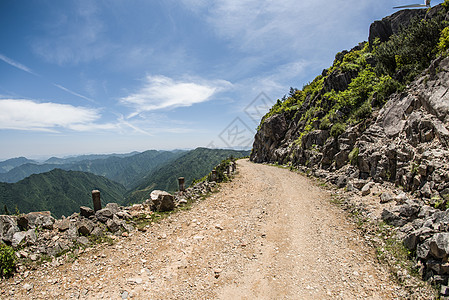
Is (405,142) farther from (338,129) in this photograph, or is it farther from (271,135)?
(271,135)

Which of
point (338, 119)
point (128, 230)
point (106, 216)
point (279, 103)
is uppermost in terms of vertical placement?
point (279, 103)

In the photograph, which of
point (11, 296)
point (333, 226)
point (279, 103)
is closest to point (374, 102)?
point (333, 226)

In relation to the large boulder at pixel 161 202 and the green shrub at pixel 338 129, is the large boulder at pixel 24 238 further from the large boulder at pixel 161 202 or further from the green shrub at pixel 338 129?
the green shrub at pixel 338 129

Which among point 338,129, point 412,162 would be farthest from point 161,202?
point 338,129

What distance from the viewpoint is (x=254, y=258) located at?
270 inches

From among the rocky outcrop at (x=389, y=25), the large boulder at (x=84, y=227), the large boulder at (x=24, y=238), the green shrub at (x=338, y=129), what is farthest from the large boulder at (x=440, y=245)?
the rocky outcrop at (x=389, y=25)

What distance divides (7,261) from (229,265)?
677 centimetres

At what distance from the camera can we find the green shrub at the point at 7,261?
5.77 m

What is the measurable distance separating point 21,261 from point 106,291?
323 centimetres

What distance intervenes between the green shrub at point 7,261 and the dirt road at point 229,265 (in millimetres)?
406

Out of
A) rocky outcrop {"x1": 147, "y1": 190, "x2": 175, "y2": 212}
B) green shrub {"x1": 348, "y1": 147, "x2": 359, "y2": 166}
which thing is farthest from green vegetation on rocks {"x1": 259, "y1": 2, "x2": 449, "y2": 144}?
rocky outcrop {"x1": 147, "y1": 190, "x2": 175, "y2": 212}

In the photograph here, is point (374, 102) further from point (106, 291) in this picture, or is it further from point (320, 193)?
point (106, 291)

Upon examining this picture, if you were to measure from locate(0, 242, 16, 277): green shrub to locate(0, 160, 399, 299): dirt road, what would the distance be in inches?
16.0

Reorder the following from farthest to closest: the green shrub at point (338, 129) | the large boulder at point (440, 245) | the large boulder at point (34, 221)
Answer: the green shrub at point (338, 129), the large boulder at point (34, 221), the large boulder at point (440, 245)
